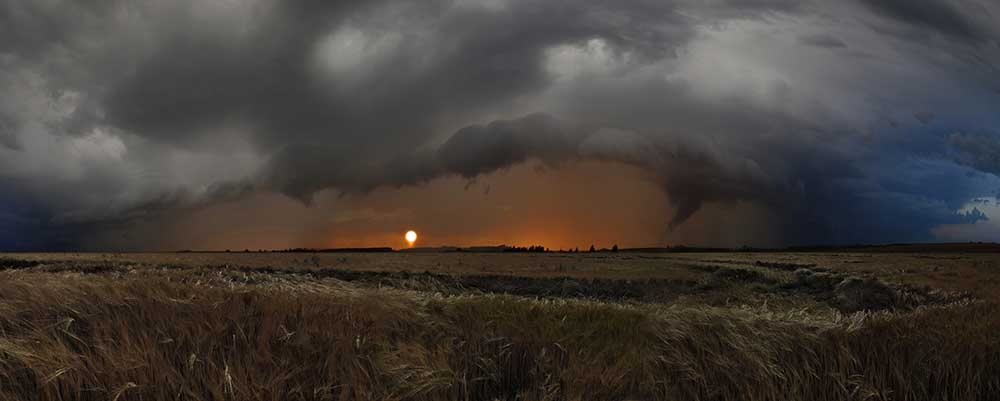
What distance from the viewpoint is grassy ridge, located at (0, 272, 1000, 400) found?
4129 mm

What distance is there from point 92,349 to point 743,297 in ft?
94.7

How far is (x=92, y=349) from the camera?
16.5ft

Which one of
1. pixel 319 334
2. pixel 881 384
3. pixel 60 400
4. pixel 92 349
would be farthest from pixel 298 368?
pixel 881 384

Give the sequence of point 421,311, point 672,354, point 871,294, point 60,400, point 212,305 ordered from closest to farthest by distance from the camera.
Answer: point 60,400 < point 672,354 < point 212,305 < point 421,311 < point 871,294

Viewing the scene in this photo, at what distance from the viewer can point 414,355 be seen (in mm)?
4688

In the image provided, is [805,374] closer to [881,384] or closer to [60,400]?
[881,384]

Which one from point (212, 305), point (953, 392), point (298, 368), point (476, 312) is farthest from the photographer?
point (476, 312)

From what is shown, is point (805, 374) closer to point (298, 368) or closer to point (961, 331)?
point (961, 331)

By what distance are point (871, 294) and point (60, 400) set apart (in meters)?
29.3

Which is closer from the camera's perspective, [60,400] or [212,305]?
[60,400]

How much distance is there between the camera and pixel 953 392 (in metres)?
4.67

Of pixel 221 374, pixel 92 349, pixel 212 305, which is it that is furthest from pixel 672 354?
pixel 92 349

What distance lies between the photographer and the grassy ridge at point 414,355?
4129mm

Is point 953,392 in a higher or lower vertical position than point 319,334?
lower
